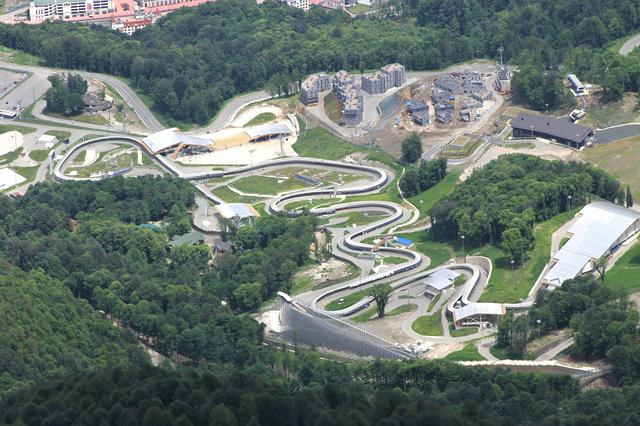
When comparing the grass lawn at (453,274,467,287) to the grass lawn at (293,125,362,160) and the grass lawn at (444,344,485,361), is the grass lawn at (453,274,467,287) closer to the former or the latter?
the grass lawn at (444,344,485,361)

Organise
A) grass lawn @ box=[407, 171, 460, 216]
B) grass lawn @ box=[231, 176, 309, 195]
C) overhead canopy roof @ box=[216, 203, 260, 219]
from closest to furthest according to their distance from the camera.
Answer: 1. grass lawn @ box=[407, 171, 460, 216]
2. overhead canopy roof @ box=[216, 203, 260, 219]
3. grass lawn @ box=[231, 176, 309, 195]

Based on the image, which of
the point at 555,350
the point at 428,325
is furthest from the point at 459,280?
the point at 555,350

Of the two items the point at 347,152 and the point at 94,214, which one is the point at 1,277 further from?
the point at 347,152

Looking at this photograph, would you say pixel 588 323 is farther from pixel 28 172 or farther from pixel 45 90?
pixel 45 90

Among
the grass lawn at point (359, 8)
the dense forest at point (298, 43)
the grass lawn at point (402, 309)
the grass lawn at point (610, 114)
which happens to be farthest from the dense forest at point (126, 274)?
the grass lawn at point (359, 8)

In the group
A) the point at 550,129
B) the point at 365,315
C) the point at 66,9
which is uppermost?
the point at 550,129

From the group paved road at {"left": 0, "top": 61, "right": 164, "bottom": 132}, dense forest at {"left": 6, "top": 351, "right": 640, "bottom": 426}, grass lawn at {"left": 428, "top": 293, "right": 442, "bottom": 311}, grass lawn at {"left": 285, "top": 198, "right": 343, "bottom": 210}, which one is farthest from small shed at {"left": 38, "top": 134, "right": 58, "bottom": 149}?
dense forest at {"left": 6, "top": 351, "right": 640, "bottom": 426}
